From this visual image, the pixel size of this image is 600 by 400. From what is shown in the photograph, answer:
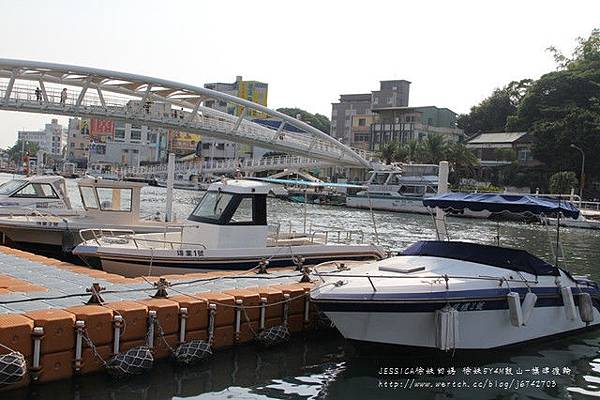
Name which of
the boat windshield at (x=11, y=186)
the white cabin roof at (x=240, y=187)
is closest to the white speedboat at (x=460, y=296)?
the white cabin roof at (x=240, y=187)

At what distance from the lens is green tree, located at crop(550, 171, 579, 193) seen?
223 feet

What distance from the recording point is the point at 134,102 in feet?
196

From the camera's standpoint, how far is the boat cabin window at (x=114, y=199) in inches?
819

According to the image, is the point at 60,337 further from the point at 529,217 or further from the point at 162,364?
the point at 529,217

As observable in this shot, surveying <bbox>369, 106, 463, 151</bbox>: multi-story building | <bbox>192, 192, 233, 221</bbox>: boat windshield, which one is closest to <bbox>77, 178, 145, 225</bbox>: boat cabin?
<bbox>192, 192, 233, 221</bbox>: boat windshield

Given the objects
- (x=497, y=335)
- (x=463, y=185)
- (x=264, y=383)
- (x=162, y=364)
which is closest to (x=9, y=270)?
(x=162, y=364)

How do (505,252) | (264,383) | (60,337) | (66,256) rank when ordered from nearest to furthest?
1. (60,337)
2. (264,383)
3. (505,252)
4. (66,256)

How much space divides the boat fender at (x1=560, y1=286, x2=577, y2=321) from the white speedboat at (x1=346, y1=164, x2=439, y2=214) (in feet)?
182

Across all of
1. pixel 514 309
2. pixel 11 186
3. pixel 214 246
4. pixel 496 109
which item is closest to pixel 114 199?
pixel 11 186

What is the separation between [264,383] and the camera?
33.4 feet

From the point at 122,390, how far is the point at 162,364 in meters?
1.19

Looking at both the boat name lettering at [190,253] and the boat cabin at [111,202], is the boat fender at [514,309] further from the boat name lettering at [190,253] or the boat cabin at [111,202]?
the boat cabin at [111,202]

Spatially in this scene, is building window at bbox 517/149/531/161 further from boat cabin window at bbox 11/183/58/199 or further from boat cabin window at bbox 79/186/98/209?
boat cabin window at bbox 79/186/98/209

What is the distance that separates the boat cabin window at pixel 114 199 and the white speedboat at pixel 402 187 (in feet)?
162
